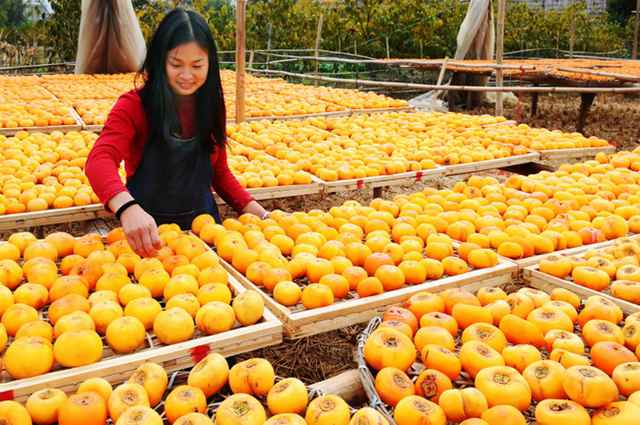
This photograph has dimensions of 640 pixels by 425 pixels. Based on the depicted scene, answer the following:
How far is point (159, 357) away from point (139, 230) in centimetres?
67

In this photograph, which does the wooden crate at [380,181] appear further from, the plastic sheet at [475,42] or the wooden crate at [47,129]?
the plastic sheet at [475,42]

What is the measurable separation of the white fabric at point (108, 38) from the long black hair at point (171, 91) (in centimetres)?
914

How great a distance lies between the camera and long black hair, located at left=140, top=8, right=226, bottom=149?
2.67 m

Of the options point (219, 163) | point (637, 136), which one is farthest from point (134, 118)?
point (637, 136)

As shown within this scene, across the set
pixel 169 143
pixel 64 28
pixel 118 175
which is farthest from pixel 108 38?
pixel 118 175

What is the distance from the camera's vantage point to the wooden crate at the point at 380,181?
464 cm

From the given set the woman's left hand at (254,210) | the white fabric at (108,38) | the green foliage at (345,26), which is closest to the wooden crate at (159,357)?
the woman's left hand at (254,210)

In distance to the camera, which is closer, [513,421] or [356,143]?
[513,421]

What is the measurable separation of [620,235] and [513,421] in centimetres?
218

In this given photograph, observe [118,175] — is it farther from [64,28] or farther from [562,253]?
[64,28]

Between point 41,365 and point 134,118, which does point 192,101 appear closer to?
point 134,118

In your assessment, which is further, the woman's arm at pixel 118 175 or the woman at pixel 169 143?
the woman at pixel 169 143

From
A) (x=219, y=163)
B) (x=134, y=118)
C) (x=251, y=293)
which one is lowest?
(x=251, y=293)

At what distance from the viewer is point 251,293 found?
7.23 feet
